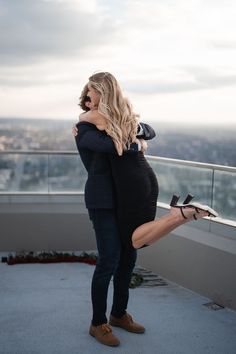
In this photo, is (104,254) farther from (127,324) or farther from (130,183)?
(127,324)

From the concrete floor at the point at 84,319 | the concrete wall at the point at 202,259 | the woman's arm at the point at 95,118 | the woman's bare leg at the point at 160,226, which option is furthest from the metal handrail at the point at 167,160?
the woman's arm at the point at 95,118

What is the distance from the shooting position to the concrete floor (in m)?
3.82

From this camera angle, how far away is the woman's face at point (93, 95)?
3613 mm

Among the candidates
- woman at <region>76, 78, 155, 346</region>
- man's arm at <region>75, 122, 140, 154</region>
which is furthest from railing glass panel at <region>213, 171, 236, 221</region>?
man's arm at <region>75, 122, 140, 154</region>

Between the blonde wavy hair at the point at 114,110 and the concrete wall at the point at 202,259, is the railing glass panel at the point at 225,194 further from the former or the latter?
the blonde wavy hair at the point at 114,110

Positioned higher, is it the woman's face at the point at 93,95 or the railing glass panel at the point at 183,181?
the woman's face at the point at 93,95

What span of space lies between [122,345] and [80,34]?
6.73 metres

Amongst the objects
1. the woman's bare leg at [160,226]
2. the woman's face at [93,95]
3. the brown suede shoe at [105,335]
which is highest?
the woman's face at [93,95]

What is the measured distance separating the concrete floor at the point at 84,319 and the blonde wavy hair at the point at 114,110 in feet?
4.47

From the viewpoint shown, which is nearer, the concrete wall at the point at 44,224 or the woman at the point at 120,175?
the woman at the point at 120,175

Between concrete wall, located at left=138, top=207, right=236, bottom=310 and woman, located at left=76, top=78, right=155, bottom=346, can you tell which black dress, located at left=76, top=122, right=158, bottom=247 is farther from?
concrete wall, located at left=138, top=207, right=236, bottom=310

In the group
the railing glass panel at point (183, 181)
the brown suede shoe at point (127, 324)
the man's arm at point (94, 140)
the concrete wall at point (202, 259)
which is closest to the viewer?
the man's arm at point (94, 140)

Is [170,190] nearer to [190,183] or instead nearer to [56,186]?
[190,183]

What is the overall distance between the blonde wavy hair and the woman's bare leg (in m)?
0.51
